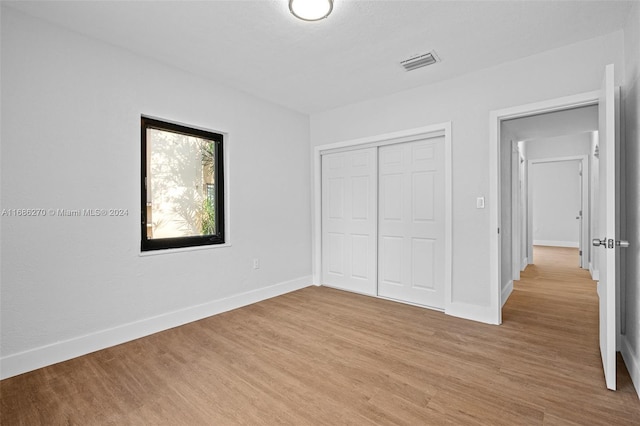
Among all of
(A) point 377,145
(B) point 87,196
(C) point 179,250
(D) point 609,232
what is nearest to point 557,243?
(A) point 377,145

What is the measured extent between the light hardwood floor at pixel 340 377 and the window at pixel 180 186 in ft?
3.15

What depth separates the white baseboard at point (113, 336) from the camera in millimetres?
2182

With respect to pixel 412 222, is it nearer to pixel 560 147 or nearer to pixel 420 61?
pixel 420 61

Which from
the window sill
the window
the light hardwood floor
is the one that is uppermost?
the window

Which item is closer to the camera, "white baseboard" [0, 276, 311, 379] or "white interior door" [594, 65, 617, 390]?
"white interior door" [594, 65, 617, 390]

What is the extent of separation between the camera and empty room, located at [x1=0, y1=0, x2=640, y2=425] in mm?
1938

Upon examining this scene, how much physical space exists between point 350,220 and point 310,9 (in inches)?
107

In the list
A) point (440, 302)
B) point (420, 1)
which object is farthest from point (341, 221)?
point (420, 1)

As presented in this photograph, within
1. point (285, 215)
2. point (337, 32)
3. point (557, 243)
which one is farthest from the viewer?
point (557, 243)

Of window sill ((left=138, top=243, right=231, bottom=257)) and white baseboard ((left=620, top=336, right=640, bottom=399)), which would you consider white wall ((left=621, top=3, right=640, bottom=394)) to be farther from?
window sill ((left=138, top=243, right=231, bottom=257))

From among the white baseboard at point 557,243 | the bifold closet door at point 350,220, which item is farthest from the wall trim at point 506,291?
the white baseboard at point 557,243

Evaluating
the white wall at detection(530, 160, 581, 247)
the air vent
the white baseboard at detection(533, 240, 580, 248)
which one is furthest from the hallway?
the white wall at detection(530, 160, 581, 247)

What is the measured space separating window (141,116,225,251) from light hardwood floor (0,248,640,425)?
960mm

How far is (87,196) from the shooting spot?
2521mm
